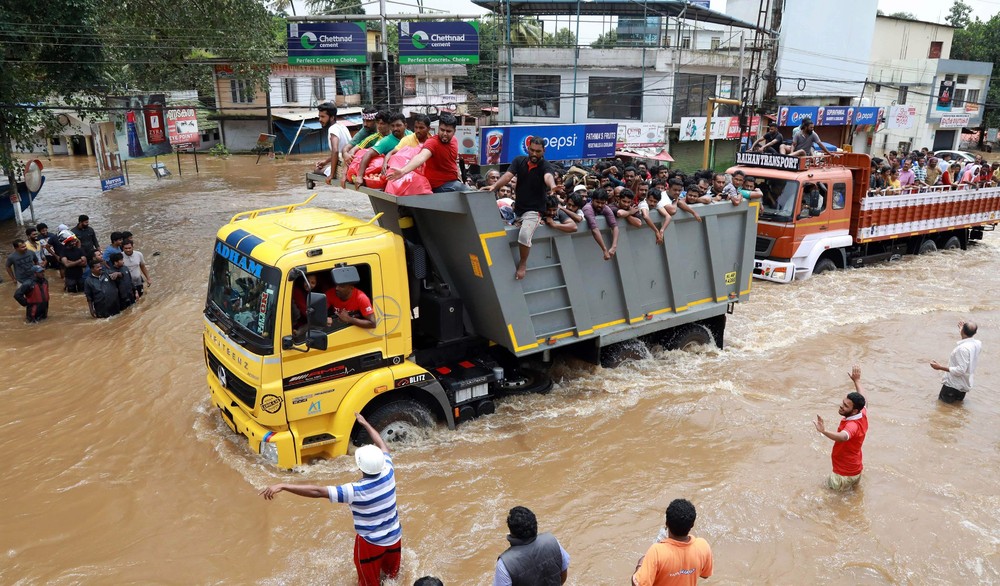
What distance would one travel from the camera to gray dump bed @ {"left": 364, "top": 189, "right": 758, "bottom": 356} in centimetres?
602

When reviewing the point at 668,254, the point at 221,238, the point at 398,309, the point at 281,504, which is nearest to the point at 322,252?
the point at 398,309

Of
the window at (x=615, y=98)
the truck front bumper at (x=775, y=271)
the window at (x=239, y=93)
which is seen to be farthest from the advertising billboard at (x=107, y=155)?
the window at (x=615, y=98)

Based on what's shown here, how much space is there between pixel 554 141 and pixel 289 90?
19124 mm

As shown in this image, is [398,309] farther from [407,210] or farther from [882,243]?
[882,243]

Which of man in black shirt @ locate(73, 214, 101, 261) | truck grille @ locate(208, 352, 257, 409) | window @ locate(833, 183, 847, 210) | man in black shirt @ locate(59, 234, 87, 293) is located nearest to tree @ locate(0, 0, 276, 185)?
man in black shirt @ locate(73, 214, 101, 261)

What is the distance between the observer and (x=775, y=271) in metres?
11.8

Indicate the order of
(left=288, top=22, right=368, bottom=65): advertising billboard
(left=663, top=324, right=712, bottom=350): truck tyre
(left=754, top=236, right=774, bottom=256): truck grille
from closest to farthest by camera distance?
(left=663, top=324, right=712, bottom=350): truck tyre < (left=754, top=236, right=774, bottom=256): truck grille < (left=288, top=22, right=368, bottom=65): advertising billboard

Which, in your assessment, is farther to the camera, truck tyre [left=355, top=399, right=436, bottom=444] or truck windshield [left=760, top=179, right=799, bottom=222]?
truck windshield [left=760, top=179, right=799, bottom=222]

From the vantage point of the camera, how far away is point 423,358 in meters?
6.25

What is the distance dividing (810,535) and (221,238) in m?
5.34

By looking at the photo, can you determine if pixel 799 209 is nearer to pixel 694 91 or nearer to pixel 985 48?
pixel 694 91

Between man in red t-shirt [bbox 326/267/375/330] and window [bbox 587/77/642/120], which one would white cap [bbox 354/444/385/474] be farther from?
window [bbox 587/77/642/120]

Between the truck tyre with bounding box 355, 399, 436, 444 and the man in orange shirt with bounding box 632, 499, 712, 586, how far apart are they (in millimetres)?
2948

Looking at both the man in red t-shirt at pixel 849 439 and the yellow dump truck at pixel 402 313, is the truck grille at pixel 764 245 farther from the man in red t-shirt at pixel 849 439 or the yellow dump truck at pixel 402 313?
the man in red t-shirt at pixel 849 439
